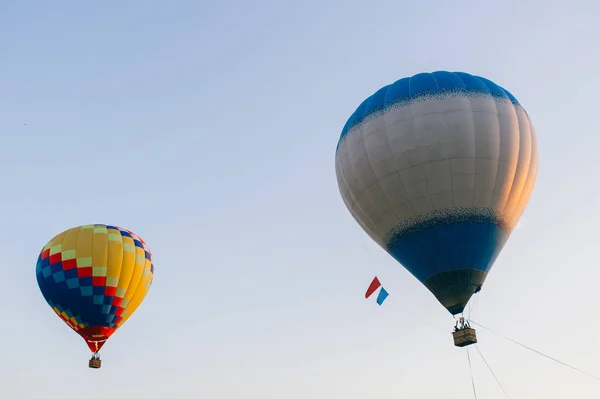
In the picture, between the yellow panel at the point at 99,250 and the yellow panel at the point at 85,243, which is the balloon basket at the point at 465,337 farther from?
the yellow panel at the point at 85,243

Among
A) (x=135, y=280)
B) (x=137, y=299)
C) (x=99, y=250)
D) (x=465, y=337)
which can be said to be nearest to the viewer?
(x=465, y=337)

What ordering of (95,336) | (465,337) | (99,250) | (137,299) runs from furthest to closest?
(137,299) → (99,250) → (95,336) → (465,337)

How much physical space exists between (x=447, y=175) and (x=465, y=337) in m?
4.93

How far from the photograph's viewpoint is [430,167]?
22.5 meters

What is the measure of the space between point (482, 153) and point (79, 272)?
1666 centimetres

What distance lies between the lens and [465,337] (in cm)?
2186

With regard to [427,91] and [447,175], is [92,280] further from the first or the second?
[427,91]

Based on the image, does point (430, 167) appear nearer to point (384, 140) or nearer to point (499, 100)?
point (384, 140)

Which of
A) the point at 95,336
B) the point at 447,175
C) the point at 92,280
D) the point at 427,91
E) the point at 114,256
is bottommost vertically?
the point at 95,336

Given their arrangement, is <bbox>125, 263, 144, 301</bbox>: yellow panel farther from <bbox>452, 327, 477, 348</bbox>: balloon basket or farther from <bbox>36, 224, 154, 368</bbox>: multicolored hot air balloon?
<bbox>452, 327, 477, 348</bbox>: balloon basket

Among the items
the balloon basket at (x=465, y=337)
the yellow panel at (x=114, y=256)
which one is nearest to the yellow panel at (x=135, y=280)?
the yellow panel at (x=114, y=256)

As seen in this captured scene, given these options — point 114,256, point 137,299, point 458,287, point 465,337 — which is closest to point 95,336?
point 137,299

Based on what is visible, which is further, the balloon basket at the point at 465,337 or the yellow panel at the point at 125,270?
the yellow panel at the point at 125,270

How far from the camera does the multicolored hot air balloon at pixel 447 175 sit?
883 inches
